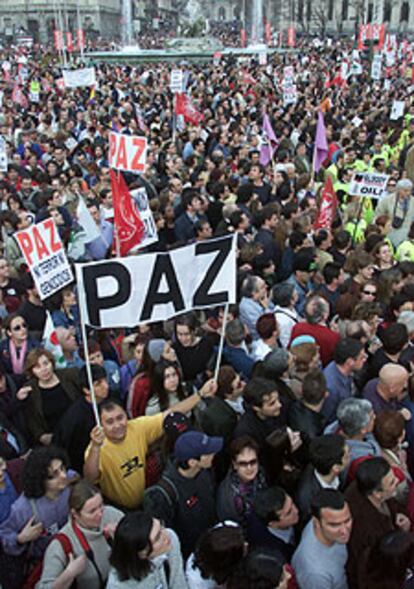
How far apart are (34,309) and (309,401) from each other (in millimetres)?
3082

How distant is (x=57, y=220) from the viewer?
8.51 meters

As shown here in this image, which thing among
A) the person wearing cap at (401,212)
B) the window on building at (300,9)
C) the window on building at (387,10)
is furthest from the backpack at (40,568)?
the window on building at (300,9)

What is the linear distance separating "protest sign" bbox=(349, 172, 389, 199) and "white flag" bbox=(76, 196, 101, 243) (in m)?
3.47

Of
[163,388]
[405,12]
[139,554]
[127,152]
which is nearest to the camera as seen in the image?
[139,554]

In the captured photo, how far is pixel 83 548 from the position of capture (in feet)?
10.7

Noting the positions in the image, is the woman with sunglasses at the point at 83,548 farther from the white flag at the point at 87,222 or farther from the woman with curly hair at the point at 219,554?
the white flag at the point at 87,222

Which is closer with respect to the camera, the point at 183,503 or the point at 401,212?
the point at 183,503

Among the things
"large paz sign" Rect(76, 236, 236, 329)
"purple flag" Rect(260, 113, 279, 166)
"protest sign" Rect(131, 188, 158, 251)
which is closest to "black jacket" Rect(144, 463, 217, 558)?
"large paz sign" Rect(76, 236, 236, 329)

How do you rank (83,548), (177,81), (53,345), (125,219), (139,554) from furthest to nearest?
1. (177,81)
2. (125,219)
3. (53,345)
4. (83,548)
5. (139,554)

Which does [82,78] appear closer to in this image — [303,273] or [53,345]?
[303,273]

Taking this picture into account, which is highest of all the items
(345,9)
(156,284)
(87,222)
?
(345,9)

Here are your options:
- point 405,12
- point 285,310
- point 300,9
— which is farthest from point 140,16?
point 285,310

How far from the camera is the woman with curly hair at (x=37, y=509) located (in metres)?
3.45

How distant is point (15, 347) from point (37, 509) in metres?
2.14
